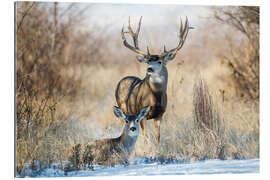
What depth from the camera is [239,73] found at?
11.5 m

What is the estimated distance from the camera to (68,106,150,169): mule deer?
24.5 feet

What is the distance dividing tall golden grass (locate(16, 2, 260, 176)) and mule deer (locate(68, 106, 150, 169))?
312 mm

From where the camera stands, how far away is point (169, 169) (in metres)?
7.68

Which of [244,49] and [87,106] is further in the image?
[87,106]

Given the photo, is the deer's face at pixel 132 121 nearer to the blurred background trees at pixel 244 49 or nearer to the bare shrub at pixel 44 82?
the bare shrub at pixel 44 82

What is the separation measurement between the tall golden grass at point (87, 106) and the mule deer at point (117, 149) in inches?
12.3

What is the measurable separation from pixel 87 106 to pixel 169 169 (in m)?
4.51

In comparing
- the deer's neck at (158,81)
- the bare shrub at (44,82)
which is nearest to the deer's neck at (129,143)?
the deer's neck at (158,81)

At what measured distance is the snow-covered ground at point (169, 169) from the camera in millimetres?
7320

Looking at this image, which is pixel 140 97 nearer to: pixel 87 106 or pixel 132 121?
pixel 132 121

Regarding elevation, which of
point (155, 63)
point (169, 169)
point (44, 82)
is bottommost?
point (169, 169)

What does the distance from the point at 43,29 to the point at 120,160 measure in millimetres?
4836

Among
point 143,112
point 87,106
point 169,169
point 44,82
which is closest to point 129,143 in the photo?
point 143,112
